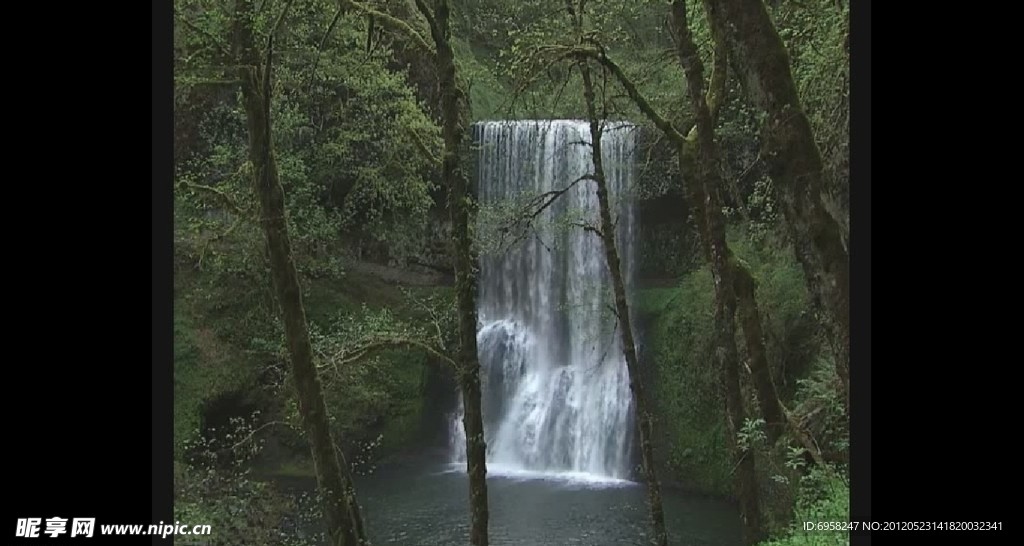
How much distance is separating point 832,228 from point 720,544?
983cm

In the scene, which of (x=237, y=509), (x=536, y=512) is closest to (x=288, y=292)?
(x=237, y=509)

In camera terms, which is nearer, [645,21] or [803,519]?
[803,519]

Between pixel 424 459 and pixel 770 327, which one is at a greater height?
pixel 770 327

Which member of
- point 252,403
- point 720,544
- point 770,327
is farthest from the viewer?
point 252,403

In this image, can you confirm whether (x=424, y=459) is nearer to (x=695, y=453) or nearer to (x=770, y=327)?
(x=695, y=453)

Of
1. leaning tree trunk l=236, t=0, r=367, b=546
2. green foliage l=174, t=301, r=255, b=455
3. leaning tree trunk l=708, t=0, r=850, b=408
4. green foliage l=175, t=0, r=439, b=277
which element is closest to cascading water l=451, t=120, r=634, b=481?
green foliage l=175, t=0, r=439, b=277

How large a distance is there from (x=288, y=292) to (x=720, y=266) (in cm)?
400

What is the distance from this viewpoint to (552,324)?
20562mm

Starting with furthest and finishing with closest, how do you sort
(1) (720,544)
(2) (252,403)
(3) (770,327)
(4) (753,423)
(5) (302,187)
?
(2) (252,403)
(5) (302,187)
(3) (770,327)
(1) (720,544)
(4) (753,423)

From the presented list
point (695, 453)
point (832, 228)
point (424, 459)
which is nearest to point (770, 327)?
point (695, 453)

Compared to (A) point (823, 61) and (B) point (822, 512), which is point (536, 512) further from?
(A) point (823, 61)

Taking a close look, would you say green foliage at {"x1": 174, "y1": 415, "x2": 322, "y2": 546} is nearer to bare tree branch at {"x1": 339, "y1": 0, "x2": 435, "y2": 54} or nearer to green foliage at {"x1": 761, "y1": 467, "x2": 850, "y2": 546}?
bare tree branch at {"x1": 339, "y1": 0, "x2": 435, "y2": 54}

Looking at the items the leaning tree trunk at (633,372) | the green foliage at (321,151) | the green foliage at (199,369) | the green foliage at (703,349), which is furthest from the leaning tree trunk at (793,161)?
the green foliage at (199,369)

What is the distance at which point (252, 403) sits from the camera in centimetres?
1820
